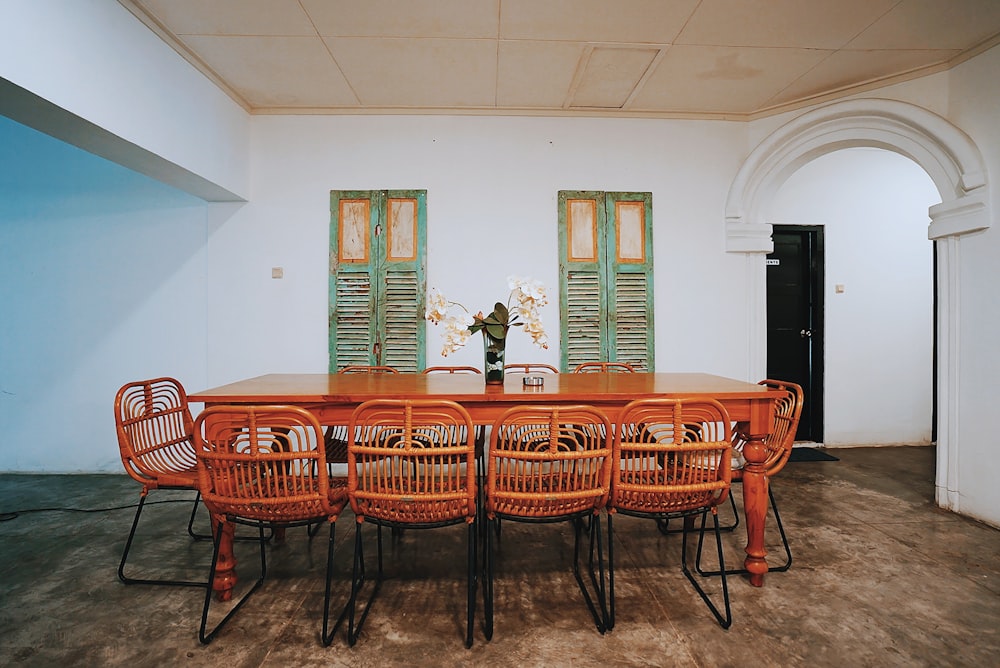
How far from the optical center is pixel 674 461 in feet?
5.86

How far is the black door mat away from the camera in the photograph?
166 inches

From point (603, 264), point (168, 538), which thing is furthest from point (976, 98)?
point (168, 538)

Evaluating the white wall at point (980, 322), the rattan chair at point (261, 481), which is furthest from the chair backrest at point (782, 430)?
the rattan chair at point (261, 481)

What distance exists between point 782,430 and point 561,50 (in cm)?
262

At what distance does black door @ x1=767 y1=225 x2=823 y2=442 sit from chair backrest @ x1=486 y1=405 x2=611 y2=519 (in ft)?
12.1

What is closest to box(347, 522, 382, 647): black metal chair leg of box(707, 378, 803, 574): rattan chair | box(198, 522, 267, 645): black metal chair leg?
box(198, 522, 267, 645): black metal chair leg

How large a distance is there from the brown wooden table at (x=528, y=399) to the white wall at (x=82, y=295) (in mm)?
2227

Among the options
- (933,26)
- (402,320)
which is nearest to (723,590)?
(402,320)

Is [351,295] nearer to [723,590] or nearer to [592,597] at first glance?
[592,597]

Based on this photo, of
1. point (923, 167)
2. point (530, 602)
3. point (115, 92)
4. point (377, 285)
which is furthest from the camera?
point (377, 285)

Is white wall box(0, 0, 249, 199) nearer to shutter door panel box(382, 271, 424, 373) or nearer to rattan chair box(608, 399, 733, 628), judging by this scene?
shutter door panel box(382, 271, 424, 373)

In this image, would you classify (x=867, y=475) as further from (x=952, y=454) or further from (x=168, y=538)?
(x=168, y=538)

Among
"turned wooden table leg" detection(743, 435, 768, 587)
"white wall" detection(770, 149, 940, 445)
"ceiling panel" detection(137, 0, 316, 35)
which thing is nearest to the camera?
"turned wooden table leg" detection(743, 435, 768, 587)

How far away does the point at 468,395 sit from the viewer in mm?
2055
